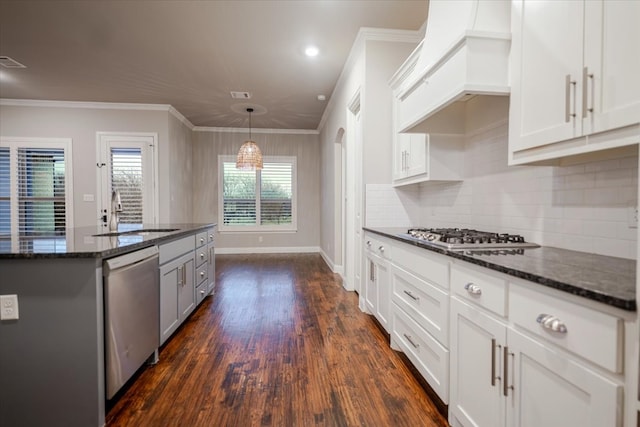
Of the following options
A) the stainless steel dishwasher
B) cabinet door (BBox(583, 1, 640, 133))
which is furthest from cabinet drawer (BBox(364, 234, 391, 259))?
the stainless steel dishwasher

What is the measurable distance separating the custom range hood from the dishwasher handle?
6.54ft

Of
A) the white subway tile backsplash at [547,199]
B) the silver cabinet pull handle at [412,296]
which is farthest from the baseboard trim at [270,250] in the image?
the silver cabinet pull handle at [412,296]

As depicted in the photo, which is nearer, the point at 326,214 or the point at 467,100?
the point at 467,100

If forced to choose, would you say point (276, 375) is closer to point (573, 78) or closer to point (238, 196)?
point (573, 78)

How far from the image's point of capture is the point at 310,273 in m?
5.15

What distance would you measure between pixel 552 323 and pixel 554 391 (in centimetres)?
22

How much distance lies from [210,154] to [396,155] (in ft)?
17.1

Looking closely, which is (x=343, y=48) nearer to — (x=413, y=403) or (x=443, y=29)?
(x=443, y=29)

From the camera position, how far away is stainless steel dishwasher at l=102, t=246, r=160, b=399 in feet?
5.30

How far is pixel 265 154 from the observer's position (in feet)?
23.8

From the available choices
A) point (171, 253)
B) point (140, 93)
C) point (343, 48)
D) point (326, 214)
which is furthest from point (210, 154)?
point (171, 253)

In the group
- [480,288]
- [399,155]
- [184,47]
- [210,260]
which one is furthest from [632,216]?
[184,47]

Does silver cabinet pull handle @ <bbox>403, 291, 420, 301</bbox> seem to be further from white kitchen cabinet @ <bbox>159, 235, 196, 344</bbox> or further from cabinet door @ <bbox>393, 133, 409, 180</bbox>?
white kitchen cabinet @ <bbox>159, 235, 196, 344</bbox>

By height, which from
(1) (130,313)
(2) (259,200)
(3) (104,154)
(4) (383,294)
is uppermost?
(3) (104,154)
